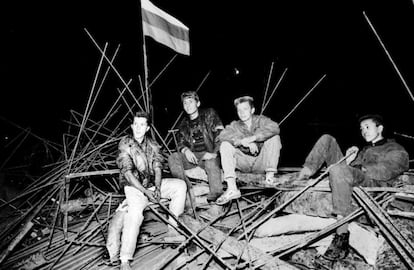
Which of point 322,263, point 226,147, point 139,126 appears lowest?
point 322,263

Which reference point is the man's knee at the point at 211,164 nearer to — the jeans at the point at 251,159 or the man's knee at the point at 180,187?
the jeans at the point at 251,159

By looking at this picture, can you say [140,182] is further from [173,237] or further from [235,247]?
[235,247]

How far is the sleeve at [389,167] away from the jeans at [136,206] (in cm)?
271

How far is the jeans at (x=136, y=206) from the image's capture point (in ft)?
10.2

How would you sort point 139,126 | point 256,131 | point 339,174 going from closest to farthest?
1. point 339,174
2. point 139,126
3. point 256,131

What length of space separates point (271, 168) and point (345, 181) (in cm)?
114

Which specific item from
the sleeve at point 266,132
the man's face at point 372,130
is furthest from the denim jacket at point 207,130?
the man's face at point 372,130

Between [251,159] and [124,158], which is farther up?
[251,159]

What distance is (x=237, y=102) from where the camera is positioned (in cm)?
461

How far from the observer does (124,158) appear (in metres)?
3.78

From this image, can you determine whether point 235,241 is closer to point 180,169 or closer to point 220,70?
point 180,169

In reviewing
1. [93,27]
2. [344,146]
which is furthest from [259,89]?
[93,27]

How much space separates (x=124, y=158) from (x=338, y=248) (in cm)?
305

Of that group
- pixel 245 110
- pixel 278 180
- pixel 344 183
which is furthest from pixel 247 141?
pixel 344 183
